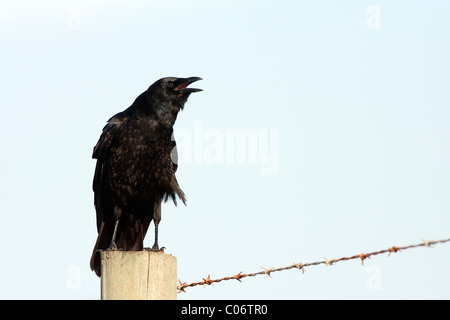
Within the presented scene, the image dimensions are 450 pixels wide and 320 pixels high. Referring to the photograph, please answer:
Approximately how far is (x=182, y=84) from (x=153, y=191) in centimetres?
124

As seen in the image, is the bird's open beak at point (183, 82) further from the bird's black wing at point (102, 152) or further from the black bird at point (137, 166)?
the bird's black wing at point (102, 152)

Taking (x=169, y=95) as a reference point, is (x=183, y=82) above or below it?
above

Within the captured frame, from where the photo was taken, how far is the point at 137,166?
719cm

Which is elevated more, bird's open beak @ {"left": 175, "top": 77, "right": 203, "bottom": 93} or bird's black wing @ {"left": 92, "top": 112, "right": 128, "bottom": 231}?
bird's open beak @ {"left": 175, "top": 77, "right": 203, "bottom": 93}

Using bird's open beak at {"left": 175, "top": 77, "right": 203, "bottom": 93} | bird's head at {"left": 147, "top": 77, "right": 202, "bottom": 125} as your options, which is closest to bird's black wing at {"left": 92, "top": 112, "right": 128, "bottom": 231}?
bird's head at {"left": 147, "top": 77, "right": 202, "bottom": 125}

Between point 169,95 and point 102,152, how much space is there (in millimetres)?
945

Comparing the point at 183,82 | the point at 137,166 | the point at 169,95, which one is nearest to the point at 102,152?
the point at 137,166

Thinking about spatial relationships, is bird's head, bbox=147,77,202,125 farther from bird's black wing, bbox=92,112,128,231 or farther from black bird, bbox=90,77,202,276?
bird's black wing, bbox=92,112,128,231

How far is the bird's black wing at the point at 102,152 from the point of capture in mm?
7449

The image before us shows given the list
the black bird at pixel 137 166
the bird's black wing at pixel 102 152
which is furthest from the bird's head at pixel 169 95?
the bird's black wing at pixel 102 152

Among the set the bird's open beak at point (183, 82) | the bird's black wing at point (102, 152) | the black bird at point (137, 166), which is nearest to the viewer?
the black bird at point (137, 166)

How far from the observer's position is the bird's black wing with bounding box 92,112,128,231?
745 cm

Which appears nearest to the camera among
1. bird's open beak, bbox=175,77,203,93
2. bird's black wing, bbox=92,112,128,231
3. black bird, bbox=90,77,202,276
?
black bird, bbox=90,77,202,276

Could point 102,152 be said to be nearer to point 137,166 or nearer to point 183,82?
point 137,166
